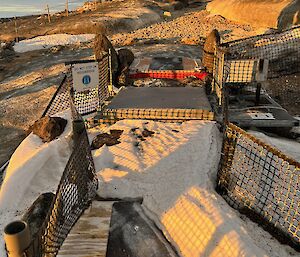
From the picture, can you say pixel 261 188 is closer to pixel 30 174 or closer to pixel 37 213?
pixel 37 213

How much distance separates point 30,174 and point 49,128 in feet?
7.23

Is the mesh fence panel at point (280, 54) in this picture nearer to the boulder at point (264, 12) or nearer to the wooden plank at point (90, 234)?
the boulder at point (264, 12)

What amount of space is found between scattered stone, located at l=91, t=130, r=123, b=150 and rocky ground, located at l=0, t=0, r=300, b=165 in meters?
4.61

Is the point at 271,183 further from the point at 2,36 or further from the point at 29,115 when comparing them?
the point at 2,36

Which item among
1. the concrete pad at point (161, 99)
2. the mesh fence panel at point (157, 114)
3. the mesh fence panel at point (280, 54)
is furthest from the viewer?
the mesh fence panel at point (280, 54)

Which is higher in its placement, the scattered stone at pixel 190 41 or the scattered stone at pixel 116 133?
the scattered stone at pixel 190 41

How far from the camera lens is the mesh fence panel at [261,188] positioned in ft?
18.3

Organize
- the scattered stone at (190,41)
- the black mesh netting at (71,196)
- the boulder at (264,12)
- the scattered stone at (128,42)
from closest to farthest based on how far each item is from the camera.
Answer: the black mesh netting at (71,196)
the boulder at (264,12)
the scattered stone at (190,41)
the scattered stone at (128,42)

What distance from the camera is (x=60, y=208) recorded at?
471 centimetres

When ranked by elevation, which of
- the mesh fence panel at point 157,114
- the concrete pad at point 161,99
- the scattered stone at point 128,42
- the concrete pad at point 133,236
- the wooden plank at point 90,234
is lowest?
the concrete pad at point 133,236

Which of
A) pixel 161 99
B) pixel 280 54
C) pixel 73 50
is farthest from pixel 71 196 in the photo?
pixel 73 50

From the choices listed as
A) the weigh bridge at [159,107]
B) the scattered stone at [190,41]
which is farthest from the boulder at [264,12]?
the weigh bridge at [159,107]

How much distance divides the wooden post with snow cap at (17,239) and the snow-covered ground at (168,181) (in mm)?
2760

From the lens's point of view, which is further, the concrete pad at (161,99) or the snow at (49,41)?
the snow at (49,41)
